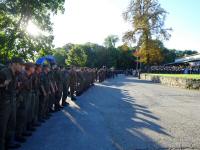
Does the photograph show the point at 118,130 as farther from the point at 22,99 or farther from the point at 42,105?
the point at 22,99

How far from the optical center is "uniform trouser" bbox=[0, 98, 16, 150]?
24.4 ft

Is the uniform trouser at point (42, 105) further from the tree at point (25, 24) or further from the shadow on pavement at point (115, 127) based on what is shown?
the tree at point (25, 24)

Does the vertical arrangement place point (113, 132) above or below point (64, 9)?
below

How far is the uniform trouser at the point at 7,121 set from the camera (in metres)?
7.44

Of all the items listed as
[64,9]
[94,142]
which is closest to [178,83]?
[64,9]

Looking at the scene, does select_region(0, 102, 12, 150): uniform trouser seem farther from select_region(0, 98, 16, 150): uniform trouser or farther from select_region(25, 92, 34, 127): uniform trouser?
select_region(25, 92, 34, 127): uniform trouser

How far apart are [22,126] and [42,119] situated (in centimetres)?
265

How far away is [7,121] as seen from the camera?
7.70 meters

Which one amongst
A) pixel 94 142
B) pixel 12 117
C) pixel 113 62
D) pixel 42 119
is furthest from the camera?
pixel 113 62

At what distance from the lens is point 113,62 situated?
125312 millimetres

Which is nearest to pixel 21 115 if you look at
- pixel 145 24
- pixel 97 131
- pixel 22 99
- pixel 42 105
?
pixel 22 99

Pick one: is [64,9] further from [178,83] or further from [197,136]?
[197,136]

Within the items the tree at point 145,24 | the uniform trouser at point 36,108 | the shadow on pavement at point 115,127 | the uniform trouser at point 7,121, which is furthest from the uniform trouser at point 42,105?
the tree at point 145,24

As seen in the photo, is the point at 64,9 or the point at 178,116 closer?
the point at 178,116
